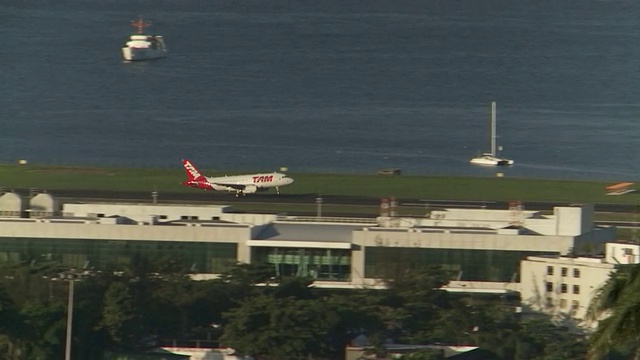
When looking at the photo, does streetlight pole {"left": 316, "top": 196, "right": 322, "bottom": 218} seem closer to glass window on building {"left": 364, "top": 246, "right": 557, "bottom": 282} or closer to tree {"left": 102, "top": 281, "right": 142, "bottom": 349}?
glass window on building {"left": 364, "top": 246, "right": 557, "bottom": 282}

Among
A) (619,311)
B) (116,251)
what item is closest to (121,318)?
(116,251)

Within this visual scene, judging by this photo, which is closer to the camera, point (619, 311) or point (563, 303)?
point (619, 311)

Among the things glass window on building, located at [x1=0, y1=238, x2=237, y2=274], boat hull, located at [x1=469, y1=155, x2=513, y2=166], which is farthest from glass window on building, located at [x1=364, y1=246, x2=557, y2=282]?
boat hull, located at [x1=469, y1=155, x2=513, y2=166]

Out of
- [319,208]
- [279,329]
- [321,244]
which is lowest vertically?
[279,329]

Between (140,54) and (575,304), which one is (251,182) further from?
(140,54)

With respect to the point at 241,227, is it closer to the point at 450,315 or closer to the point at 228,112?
the point at 450,315

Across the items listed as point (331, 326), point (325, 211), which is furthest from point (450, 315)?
point (325, 211)
